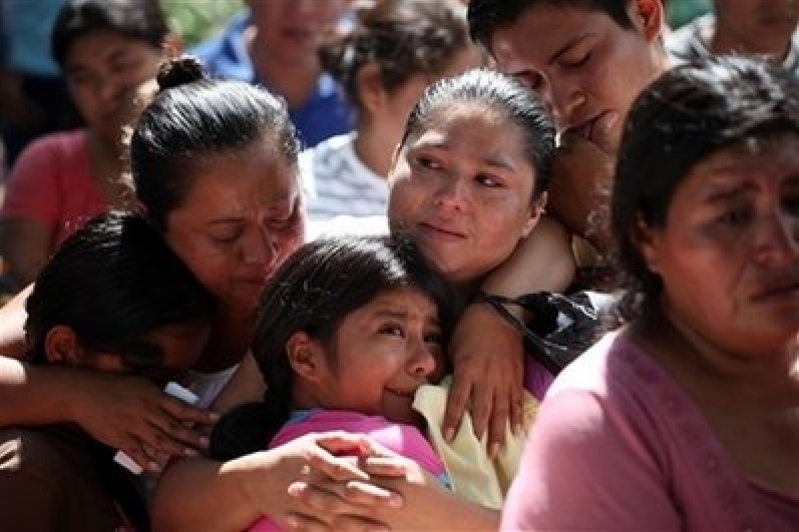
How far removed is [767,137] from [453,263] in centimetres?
90

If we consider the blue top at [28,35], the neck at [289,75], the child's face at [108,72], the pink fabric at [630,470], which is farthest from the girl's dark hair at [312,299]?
the blue top at [28,35]

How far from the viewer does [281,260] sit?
3273 millimetres

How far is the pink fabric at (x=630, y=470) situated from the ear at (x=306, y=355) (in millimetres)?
700

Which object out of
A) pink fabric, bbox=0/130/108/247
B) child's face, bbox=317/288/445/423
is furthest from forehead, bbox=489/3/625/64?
pink fabric, bbox=0/130/108/247

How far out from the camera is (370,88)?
523cm

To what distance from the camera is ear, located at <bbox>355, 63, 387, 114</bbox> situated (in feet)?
17.1

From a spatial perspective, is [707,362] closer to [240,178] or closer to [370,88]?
[240,178]

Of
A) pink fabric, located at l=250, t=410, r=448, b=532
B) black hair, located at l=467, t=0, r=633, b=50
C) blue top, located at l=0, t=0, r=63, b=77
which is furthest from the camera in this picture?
blue top, located at l=0, t=0, r=63, b=77

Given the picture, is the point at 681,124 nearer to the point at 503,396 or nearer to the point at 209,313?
the point at 503,396

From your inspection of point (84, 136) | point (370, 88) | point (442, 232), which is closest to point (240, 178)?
point (442, 232)

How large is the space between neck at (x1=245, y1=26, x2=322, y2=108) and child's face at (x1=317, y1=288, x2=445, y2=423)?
Result: 3.07 meters

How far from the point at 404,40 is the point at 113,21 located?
97cm

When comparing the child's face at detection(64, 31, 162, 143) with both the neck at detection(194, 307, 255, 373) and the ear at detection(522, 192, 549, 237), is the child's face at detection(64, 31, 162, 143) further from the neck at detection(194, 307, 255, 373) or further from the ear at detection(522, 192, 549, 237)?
the ear at detection(522, 192, 549, 237)

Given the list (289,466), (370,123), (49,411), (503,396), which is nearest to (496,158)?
(503,396)
